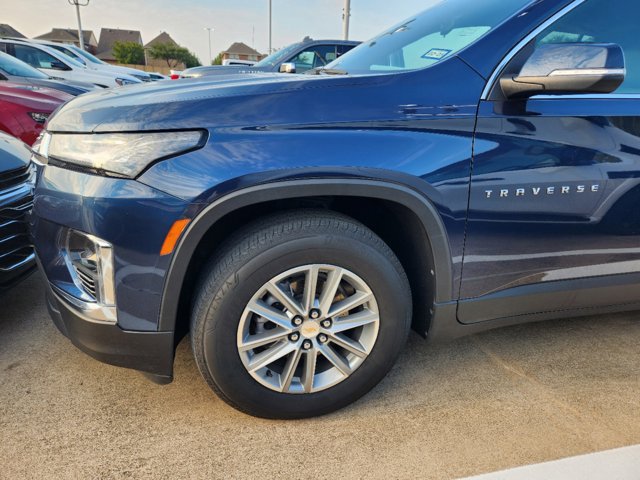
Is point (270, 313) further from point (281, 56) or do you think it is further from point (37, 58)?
point (37, 58)

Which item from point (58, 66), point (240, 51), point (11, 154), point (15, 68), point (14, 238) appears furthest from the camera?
point (240, 51)

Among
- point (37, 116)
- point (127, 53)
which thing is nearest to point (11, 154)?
point (37, 116)

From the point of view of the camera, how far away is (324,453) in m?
1.72

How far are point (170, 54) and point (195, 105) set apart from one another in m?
69.4

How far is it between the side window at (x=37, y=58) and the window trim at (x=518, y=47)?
371 inches

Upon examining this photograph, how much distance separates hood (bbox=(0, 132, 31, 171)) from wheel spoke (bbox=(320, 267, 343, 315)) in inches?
79.3

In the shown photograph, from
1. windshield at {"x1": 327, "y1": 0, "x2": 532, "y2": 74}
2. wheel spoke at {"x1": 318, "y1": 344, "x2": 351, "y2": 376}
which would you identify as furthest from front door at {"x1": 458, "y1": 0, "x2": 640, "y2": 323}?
wheel spoke at {"x1": 318, "y1": 344, "x2": 351, "y2": 376}

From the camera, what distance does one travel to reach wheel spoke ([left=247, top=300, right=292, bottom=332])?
167cm

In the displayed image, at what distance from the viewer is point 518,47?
1737mm

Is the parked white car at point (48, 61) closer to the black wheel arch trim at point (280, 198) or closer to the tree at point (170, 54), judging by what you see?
the black wheel arch trim at point (280, 198)

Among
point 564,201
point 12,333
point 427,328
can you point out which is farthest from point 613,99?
point 12,333

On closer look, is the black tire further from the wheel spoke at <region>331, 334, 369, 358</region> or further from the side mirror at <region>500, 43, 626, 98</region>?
the side mirror at <region>500, 43, 626, 98</region>

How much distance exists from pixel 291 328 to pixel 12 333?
1.70 meters

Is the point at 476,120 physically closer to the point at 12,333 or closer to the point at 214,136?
the point at 214,136
